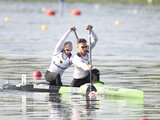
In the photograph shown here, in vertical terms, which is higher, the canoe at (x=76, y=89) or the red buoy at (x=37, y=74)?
the red buoy at (x=37, y=74)

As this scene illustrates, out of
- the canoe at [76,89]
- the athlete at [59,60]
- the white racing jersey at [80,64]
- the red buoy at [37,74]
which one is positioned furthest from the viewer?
the red buoy at [37,74]

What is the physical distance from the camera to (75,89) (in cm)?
1434

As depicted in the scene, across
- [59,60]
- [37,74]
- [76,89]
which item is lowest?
[76,89]

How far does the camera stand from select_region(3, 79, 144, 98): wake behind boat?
1371cm

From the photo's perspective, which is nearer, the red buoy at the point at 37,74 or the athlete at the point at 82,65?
the athlete at the point at 82,65

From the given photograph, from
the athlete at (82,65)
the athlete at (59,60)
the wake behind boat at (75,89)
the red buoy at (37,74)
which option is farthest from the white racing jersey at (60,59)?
the red buoy at (37,74)

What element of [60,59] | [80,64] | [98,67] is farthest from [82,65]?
[98,67]

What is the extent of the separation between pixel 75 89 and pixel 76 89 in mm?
26

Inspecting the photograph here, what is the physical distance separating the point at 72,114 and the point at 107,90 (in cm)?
→ 256

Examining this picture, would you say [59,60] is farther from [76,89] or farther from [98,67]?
[98,67]

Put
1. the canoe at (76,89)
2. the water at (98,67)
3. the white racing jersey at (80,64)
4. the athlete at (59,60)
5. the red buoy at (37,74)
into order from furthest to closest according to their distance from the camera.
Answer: the red buoy at (37,74), the athlete at (59,60), the white racing jersey at (80,64), the canoe at (76,89), the water at (98,67)

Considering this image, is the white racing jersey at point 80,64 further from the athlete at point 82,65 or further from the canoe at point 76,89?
the canoe at point 76,89

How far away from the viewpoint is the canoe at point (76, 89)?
13.7 meters

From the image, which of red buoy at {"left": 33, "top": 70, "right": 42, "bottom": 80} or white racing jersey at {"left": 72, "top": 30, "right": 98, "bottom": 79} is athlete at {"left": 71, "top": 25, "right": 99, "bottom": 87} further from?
red buoy at {"left": 33, "top": 70, "right": 42, "bottom": 80}
